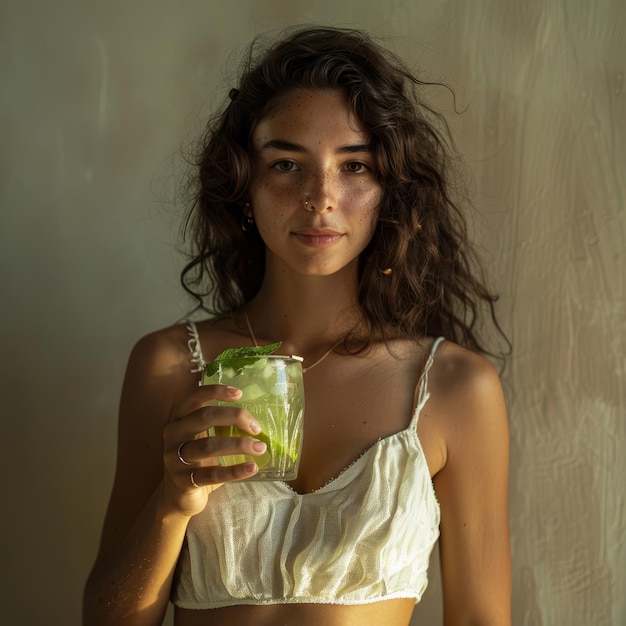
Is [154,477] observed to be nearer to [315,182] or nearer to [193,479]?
[193,479]

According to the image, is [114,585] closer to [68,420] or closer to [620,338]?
[68,420]

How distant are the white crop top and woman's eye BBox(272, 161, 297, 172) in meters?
0.48

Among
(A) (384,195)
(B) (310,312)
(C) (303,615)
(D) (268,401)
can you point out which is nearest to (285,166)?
(A) (384,195)

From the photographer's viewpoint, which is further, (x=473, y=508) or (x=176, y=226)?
(x=176, y=226)

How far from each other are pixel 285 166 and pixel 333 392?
40cm

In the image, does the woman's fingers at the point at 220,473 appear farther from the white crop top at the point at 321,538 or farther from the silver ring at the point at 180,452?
the white crop top at the point at 321,538

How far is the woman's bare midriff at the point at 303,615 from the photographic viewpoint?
149 centimetres

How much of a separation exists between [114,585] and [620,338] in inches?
40.3

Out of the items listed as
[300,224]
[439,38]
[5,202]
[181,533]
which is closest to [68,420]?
[5,202]

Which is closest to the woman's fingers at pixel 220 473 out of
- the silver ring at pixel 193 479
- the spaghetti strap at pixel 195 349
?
the silver ring at pixel 193 479

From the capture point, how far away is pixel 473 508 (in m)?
1.62

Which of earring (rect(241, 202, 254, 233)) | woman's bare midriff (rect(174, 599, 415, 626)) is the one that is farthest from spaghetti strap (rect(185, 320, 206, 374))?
woman's bare midriff (rect(174, 599, 415, 626))

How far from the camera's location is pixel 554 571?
1.83 metres

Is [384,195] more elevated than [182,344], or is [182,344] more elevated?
[384,195]
